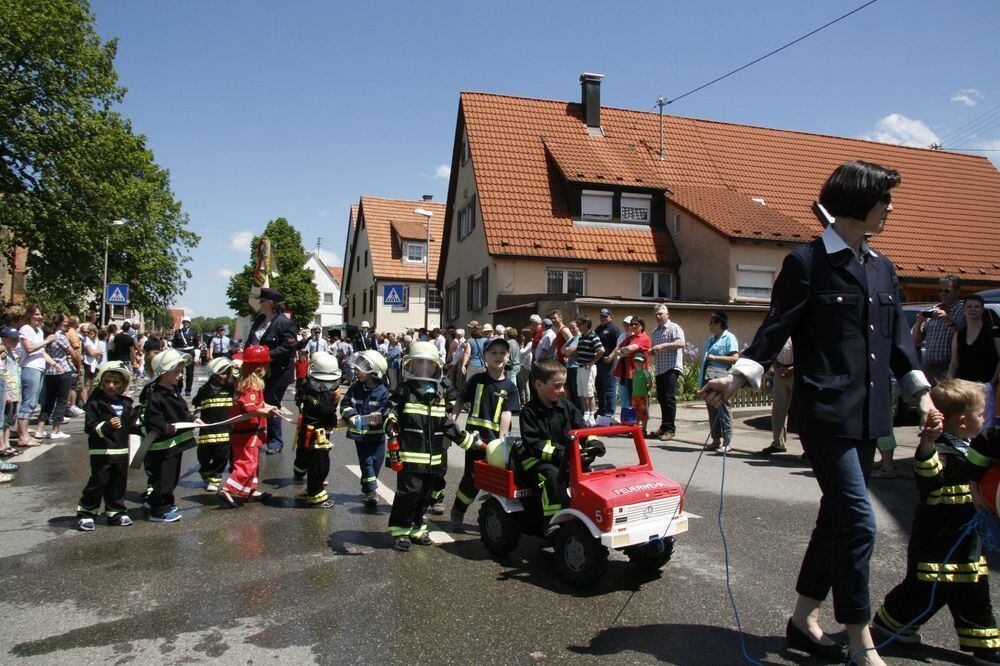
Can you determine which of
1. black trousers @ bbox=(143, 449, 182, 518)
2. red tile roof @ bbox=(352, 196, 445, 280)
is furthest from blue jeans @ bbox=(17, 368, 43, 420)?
red tile roof @ bbox=(352, 196, 445, 280)

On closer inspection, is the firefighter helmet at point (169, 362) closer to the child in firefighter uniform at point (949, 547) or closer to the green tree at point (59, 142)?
the child in firefighter uniform at point (949, 547)

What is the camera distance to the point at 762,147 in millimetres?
31906

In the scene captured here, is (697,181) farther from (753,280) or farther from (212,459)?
(212,459)

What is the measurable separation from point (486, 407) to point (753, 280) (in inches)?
815

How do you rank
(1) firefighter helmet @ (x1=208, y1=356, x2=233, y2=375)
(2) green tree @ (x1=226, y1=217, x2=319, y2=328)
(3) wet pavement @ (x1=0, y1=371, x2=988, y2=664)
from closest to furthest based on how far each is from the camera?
(3) wet pavement @ (x1=0, y1=371, x2=988, y2=664) → (1) firefighter helmet @ (x1=208, y1=356, x2=233, y2=375) → (2) green tree @ (x1=226, y1=217, x2=319, y2=328)

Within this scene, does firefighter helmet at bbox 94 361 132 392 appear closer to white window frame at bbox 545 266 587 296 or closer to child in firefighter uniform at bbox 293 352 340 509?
child in firefighter uniform at bbox 293 352 340 509

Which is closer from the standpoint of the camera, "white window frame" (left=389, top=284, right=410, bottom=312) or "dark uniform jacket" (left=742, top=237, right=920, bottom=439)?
"dark uniform jacket" (left=742, top=237, right=920, bottom=439)

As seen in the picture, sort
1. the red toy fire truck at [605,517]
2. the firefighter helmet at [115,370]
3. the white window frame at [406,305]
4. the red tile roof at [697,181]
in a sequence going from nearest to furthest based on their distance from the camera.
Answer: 1. the red toy fire truck at [605,517]
2. the firefighter helmet at [115,370]
3. the red tile roof at [697,181]
4. the white window frame at [406,305]

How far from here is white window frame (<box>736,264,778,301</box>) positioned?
24.7 metres

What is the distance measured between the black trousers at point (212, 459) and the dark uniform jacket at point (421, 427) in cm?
272

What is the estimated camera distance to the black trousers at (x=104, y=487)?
20.9 ft

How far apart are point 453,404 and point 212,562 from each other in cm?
209

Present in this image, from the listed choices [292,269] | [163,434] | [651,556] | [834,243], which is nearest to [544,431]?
[651,556]

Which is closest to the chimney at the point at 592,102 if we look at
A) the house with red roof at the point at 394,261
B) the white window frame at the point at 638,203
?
the white window frame at the point at 638,203
